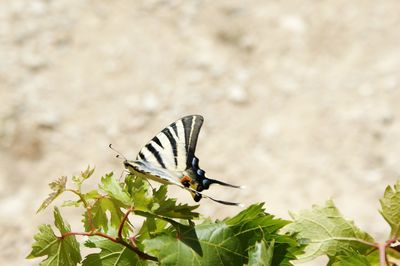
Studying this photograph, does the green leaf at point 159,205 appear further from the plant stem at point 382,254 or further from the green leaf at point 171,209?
the plant stem at point 382,254

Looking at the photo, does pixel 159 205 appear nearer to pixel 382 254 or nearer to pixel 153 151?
pixel 153 151

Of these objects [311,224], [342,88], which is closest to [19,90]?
[342,88]

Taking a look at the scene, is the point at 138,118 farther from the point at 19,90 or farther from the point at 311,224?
the point at 311,224

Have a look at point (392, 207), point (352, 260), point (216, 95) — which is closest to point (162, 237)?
point (352, 260)

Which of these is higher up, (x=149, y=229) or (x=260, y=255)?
(x=149, y=229)

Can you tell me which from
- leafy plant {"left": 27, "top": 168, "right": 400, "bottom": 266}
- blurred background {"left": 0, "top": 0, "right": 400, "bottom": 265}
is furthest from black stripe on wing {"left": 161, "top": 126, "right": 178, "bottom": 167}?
blurred background {"left": 0, "top": 0, "right": 400, "bottom": 265}

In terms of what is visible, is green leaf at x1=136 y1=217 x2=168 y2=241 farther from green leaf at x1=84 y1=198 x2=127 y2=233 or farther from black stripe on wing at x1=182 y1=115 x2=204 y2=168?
black stripe on wing at x1=182 y1=115 x2=204 y2=168

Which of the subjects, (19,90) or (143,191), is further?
(19,90)
